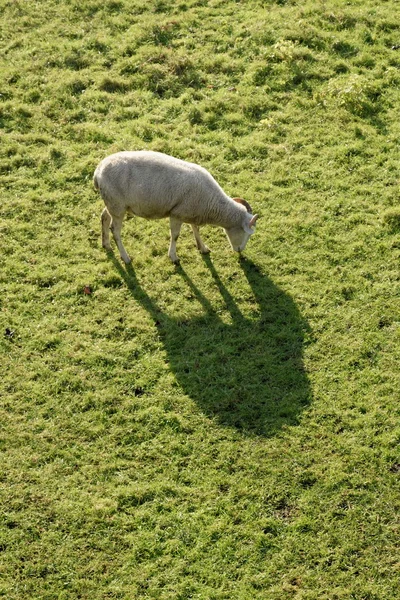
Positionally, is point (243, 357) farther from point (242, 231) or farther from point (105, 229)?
point (105, 229)

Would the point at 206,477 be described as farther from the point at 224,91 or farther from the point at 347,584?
the point at 224,91

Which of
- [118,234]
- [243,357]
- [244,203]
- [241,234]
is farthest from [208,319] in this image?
[118,234]

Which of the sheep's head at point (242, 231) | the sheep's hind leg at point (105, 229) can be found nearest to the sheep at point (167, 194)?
→ the sheep's head at point (242, 231)

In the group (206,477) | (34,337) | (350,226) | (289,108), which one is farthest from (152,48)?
(206,477)

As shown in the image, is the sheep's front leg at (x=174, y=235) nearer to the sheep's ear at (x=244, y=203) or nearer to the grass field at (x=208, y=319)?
the grass field at (x=208, y=319)

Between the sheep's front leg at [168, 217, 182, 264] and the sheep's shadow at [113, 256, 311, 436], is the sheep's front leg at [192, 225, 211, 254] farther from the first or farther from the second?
the sheep's shadow at [113, 256, 311, 436]
